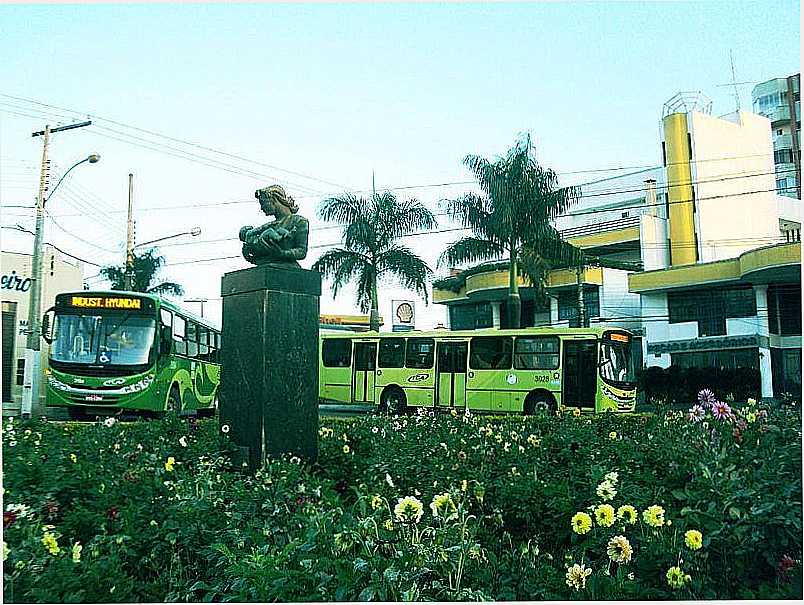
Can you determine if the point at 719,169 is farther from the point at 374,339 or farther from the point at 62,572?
the point at 62,572

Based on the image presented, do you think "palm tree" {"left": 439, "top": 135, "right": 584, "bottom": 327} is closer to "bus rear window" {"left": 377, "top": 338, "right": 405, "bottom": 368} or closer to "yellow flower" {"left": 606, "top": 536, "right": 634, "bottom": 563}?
"bus rear window" {"left": 377, "top": 338, "right": 405, "bottom": 368}

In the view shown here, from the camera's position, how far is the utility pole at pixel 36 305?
1302cm

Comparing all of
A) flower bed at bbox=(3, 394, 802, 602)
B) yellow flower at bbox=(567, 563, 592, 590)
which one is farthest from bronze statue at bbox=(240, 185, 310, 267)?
yellow flower at bbox=(567, 563, 592, 590)

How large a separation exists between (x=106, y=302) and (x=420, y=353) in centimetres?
784

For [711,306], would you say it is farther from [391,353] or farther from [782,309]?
[391,353]

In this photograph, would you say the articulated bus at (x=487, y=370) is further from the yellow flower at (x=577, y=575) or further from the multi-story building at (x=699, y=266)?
the yellow flower at (x=577, y=575)

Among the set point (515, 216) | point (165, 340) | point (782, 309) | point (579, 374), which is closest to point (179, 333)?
point (165, 340)

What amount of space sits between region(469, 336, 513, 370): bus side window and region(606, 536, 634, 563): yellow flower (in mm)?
14244

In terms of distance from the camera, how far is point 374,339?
64.4 feet

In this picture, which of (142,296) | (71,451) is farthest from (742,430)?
(142,296)

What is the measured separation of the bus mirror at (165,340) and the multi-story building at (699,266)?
1272 centimetres

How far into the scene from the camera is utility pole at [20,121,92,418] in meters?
13.0

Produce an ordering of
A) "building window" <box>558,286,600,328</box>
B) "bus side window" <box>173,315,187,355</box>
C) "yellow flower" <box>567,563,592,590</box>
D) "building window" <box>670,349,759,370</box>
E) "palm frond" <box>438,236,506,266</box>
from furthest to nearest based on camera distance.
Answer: "building window" <box>558,286,600,328</box> < "palm frond" <box>438,236,506,266</box> < "building window" <box>670,349,759,370</box> < "bus side window" <box>173,315,187,355</box> < "yellow flower" <box>567,563,592,590</box>

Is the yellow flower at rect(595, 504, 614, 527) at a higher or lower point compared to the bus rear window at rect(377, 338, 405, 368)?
lower
